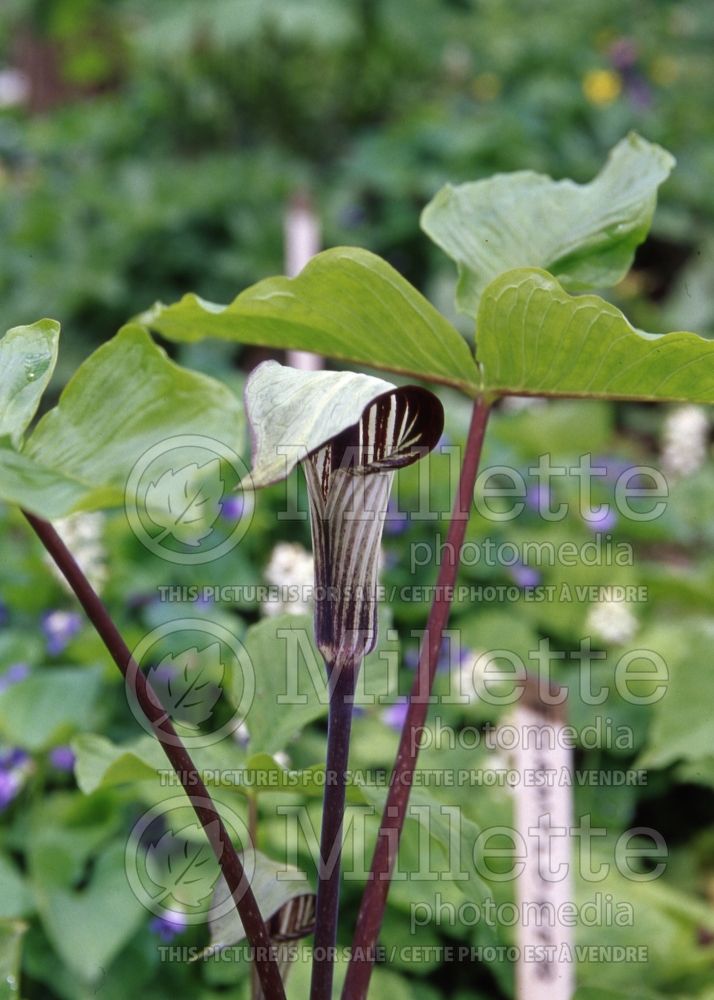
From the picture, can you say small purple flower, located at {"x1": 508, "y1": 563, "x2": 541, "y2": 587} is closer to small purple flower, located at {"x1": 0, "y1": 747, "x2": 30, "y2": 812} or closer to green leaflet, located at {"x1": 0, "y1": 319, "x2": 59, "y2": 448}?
small purple flower, located at {"x1": 0, "y1": 747, "x2": 30, "y2": 812}

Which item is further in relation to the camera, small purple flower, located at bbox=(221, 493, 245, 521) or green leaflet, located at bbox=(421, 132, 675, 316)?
small purple flower, located at bbox=(221, 493, 245, 521)

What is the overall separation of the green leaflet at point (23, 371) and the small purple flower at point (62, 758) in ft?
2.13

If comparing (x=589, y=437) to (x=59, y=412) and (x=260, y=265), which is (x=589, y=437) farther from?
(x=59, y=412)

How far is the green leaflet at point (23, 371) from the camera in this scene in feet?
1.65

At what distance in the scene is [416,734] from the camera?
618 mm

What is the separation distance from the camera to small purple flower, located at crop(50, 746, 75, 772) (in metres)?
1.10

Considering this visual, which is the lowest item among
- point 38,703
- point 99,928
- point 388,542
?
point 99,928

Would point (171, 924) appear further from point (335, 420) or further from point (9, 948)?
point (335, 420)

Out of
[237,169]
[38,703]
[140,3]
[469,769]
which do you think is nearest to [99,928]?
[38,703]

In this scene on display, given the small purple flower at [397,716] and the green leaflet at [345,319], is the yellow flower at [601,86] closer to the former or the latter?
the small purple flower at [397,716]

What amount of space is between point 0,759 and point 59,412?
0.69 meters

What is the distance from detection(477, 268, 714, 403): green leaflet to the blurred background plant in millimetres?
316


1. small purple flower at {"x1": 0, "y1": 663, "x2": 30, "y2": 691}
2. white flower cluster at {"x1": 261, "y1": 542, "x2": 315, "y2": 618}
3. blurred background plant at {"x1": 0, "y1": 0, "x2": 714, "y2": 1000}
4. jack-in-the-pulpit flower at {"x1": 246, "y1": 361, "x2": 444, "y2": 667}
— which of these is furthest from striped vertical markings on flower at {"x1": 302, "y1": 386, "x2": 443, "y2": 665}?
small purple flower at {"x1": 0, "y1": 663, "x2": 30, "y2": 691}

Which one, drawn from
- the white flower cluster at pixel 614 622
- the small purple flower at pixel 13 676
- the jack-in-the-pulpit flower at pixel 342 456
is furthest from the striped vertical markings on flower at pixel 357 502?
the white flower cluster at pixel 614 622
